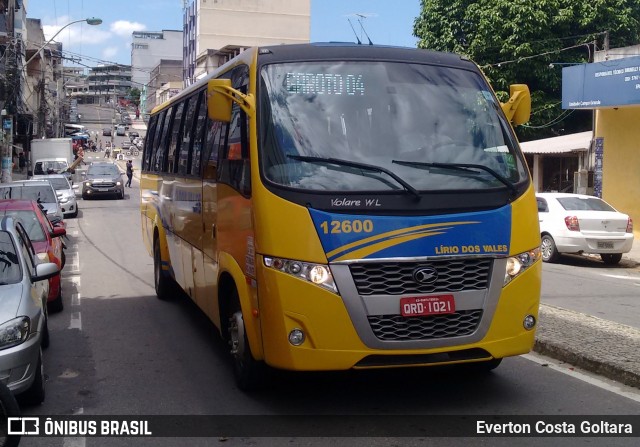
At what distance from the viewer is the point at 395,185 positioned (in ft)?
18.9

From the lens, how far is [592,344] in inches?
312

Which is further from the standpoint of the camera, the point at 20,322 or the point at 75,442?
the point at 20,322

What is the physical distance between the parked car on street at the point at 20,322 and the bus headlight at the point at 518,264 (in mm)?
3753

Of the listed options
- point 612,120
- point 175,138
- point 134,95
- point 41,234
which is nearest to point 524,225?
point 175,138

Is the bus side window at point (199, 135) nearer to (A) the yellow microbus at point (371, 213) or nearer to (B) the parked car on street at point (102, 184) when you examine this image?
(A) the yellow microbus at point (371, 213)

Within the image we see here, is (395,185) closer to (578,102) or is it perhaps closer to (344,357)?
(344,357)

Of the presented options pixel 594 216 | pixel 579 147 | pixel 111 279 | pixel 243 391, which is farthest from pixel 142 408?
pixel 579 147

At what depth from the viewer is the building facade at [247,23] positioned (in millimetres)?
83000

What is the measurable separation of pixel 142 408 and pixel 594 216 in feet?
45.5

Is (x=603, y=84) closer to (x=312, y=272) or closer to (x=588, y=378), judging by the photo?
(x=588, y=378)

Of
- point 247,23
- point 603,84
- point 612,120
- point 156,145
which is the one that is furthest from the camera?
point 247,23

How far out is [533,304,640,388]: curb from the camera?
7.05 m

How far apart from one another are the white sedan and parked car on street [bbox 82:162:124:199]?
24181 mm

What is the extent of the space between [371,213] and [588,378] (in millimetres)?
2998
